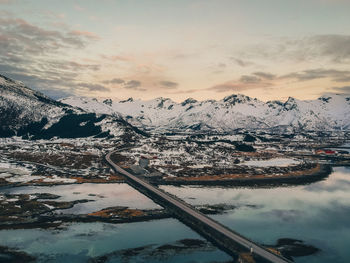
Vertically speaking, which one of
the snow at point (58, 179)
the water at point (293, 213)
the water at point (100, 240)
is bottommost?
the water at point (100, 240)

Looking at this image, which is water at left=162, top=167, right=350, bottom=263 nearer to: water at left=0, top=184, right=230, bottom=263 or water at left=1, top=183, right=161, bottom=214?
water at left=0, top=184, right=230, bottom=263

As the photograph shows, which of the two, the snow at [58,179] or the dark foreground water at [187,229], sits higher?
the snow at [58,179]

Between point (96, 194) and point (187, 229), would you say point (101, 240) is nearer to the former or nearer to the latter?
point (187, 229)

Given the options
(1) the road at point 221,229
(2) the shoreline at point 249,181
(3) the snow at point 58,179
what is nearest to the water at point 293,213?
(1) the road at point 221,229

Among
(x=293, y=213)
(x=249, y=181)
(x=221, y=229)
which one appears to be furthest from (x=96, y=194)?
(x=249, y=181)

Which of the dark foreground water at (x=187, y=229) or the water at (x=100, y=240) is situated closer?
the water at (x=100, y=240)

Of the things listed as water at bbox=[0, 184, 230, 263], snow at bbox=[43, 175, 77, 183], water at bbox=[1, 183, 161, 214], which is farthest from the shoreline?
water at bbox=[0, 184, 230, 263]

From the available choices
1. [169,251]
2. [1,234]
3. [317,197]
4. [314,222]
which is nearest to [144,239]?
[169,251]

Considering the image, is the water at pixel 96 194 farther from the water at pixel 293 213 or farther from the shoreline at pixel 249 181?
the shoreline at pixel 249 181
